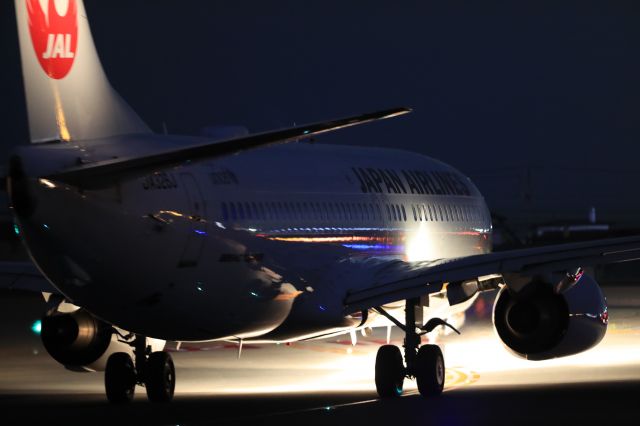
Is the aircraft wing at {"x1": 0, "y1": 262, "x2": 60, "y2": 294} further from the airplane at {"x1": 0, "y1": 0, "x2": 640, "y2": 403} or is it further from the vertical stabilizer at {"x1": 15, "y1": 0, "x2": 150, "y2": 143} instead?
the vertical stabilizer at {"x1": 15, "y1": 0, "x2": 150, "y2": 143}

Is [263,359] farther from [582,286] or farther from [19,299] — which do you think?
[19,299]

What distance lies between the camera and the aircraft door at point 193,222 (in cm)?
2102

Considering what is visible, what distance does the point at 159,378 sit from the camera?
23.4 metres

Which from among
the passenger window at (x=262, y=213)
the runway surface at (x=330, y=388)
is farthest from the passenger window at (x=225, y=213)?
the runway surface at (x=330, y=388)

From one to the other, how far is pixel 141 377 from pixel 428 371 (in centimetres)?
454

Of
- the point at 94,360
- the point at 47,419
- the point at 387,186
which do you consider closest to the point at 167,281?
the point at 47,419

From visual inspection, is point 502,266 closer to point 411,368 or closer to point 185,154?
point 411,368

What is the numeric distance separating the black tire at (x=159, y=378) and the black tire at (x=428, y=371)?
3901 millimetres

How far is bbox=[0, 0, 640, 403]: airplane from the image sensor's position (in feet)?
63.7

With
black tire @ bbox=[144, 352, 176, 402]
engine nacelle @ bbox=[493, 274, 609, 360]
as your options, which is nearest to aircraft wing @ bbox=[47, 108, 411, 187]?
black tire @ bbox=[144, 352, 176, 402]

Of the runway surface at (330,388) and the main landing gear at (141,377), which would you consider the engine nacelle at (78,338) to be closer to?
the runway surface at (330,388)

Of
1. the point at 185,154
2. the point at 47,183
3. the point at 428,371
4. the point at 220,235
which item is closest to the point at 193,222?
the point at 220,235

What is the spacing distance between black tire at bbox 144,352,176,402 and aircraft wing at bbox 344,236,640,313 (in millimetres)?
3235

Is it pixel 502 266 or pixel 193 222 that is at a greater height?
pixel 193 222
